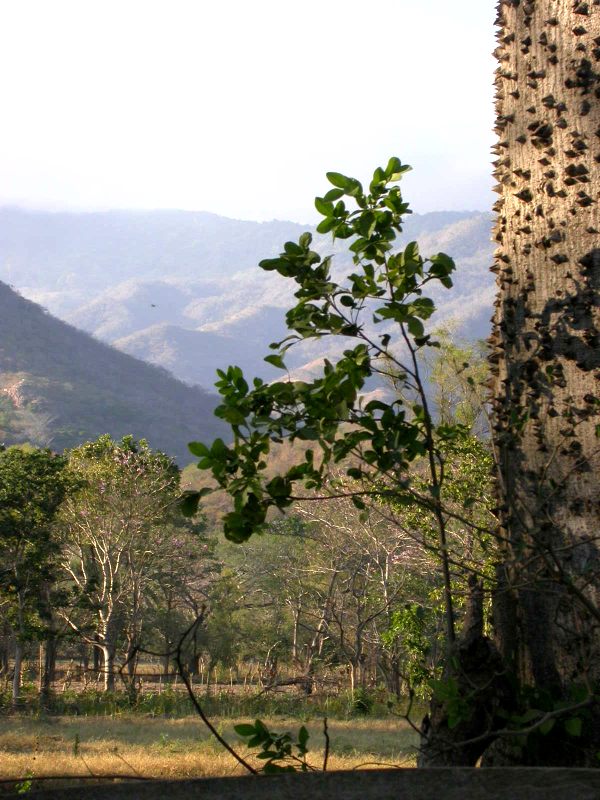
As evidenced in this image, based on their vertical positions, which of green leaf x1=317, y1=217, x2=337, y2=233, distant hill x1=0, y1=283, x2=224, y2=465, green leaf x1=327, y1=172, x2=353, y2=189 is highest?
distant hill x1=0, y1=283, x2=224, y2=465

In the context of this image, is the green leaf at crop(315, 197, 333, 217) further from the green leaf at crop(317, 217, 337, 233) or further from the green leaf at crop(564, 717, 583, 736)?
the green leaf at crop(564, 717, 583, 736)

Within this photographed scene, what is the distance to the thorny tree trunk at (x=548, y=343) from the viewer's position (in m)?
2.24

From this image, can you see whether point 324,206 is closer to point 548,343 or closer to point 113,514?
point 548,343

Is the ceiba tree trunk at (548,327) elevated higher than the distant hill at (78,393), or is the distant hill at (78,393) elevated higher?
the distant hill at (78,393)

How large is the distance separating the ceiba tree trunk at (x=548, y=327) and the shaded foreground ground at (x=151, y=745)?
263 inches

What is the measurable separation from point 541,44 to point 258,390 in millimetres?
1348

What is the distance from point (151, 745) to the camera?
13.9 meters

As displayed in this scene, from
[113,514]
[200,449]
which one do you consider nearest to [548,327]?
[200,449]

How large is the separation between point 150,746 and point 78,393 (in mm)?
107236

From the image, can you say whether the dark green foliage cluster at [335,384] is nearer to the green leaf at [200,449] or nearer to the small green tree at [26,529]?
the green leaf at [200,449]

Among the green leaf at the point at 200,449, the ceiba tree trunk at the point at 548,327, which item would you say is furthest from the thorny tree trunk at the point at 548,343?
the green leaf at the point at 200,449

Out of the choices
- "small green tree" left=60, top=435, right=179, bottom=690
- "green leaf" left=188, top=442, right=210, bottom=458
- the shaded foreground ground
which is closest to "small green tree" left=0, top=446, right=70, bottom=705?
"small green tree" left=60, top=435, right=179, bottom=690

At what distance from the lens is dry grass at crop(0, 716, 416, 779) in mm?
11391

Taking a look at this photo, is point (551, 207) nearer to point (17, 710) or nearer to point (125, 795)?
point (125, 795)
